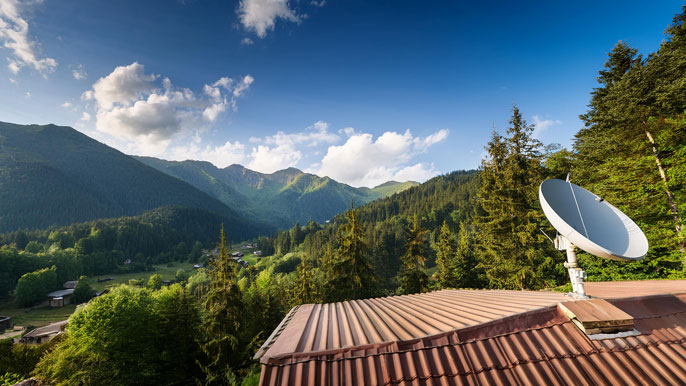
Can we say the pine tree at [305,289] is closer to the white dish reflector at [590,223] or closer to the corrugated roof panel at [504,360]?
the corrugated roof panel at [504,360]

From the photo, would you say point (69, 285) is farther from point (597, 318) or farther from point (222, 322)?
point (597, 318)

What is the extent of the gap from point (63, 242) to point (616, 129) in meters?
180

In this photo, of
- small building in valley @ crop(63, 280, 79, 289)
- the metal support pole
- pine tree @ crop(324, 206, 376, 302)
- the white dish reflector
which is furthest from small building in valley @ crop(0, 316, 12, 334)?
the white dish reflector

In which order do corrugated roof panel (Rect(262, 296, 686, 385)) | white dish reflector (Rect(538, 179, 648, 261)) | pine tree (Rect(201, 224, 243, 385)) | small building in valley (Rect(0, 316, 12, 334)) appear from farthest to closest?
small building in valley (Rect(0, 316, 12, 334))
pine tree (Rect(201, 224, 243, 385))
white dish reflector (Rect(538, 179, 648, 261))
corrugated roof panel (Rect(262, 296, 686, 385))

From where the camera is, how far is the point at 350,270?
64.5 ft

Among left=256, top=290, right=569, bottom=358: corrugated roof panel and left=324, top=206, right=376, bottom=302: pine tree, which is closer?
left=256, top=290, right=569, bottom=358: corrugated roof panel

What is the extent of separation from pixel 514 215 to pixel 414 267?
14129mm

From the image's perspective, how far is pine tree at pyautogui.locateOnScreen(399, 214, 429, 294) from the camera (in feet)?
79.0

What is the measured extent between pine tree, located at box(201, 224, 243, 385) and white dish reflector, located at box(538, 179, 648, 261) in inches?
685

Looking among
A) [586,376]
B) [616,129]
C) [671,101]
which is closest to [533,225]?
[616,129]

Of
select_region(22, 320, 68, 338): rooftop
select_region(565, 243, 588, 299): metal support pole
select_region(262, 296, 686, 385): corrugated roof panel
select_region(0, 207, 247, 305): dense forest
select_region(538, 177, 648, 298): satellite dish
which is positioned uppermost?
select_region(538, 177, 648, 298): satellite dish

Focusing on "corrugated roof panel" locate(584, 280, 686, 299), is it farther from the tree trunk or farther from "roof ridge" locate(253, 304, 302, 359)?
the tree trunk

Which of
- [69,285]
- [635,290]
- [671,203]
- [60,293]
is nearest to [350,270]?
[635,290]

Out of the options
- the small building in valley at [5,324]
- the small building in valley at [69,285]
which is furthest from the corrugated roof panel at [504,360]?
the small building in valley at [69,285]
